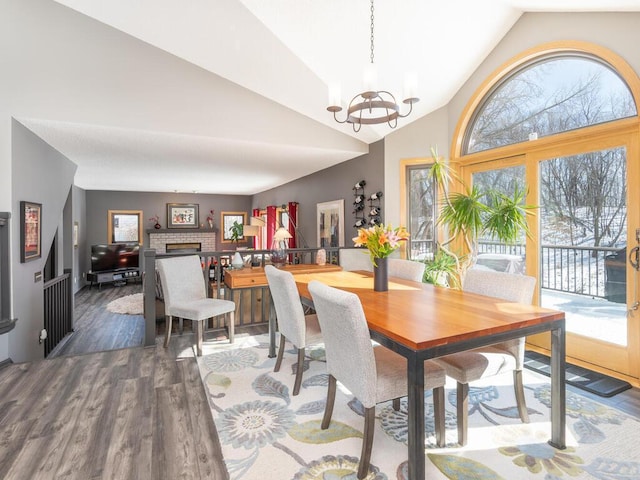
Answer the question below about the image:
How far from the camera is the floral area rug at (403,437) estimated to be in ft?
5.61

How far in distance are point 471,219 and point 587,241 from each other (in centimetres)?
97

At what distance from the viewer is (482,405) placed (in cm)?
234

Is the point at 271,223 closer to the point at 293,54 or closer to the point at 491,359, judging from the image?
the point at 293,54

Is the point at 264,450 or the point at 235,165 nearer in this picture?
the point at 264,450

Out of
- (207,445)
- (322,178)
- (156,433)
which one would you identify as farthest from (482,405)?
(322,178)

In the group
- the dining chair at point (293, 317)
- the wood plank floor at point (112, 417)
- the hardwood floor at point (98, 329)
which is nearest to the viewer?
the wood plank floor at point (112, 417)

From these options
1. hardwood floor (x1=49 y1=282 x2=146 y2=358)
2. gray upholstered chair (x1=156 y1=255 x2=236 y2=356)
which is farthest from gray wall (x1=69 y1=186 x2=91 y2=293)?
gray upholstered chair (x1=156 y1=255 x2=236 y2=356)

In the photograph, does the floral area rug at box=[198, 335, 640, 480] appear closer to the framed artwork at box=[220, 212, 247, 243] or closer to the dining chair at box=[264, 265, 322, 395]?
the dining chair at box=[264, 265, 322, 395]

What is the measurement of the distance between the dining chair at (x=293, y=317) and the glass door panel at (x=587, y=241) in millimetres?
2398

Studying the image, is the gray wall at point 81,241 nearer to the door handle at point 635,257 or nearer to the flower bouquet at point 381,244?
the flower bouquet at point 381,244

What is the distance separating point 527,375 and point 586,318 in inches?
32.7

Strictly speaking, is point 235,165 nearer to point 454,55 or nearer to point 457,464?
point 454,55

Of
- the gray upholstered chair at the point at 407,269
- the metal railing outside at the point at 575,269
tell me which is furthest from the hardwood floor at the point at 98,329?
the metal railing outside at the point at 575,269

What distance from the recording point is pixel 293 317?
8.14 feet
